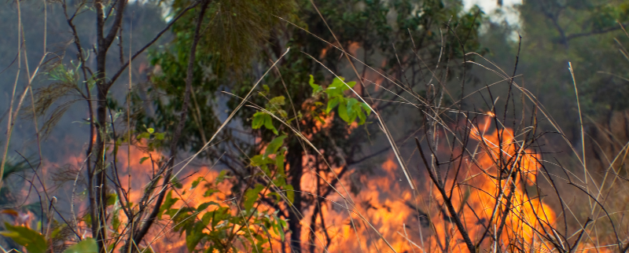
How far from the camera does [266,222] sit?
0.88m

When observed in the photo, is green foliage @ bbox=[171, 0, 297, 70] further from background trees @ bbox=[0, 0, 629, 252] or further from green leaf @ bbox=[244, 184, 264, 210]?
green leaf @ bbox=[244, 184, 264, 210]

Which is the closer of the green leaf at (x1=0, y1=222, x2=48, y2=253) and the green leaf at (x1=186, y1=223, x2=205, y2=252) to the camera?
the green leaf at (x1=0, y1=222, x2=48, y2=253)

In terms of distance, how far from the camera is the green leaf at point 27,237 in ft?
1.05

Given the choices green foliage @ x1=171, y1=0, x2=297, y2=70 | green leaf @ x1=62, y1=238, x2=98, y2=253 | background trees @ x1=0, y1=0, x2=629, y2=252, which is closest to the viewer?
green leaf @ x1=62, y1=238, x2=98, y2=253

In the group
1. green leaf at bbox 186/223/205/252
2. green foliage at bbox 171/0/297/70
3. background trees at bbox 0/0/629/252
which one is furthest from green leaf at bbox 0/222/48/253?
green foliage at bbox 171/0/297/70

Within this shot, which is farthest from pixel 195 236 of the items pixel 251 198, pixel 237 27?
pixel 237 27

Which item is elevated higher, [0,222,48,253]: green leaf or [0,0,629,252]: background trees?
[0,0,629,252]: background trees

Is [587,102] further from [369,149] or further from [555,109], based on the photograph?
[369,149]

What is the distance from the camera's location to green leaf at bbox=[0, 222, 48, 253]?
0.32 meters

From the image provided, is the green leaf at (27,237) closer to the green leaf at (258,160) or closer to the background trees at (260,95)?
the background trees at (260,95)

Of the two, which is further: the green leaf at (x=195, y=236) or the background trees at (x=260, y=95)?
the green leaf at (x=195, y=236)

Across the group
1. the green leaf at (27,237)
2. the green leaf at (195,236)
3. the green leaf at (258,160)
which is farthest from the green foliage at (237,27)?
the green leaf at (27,237)

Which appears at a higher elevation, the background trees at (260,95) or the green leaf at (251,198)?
the background trees at (260,95)

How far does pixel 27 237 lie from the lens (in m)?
0.33
